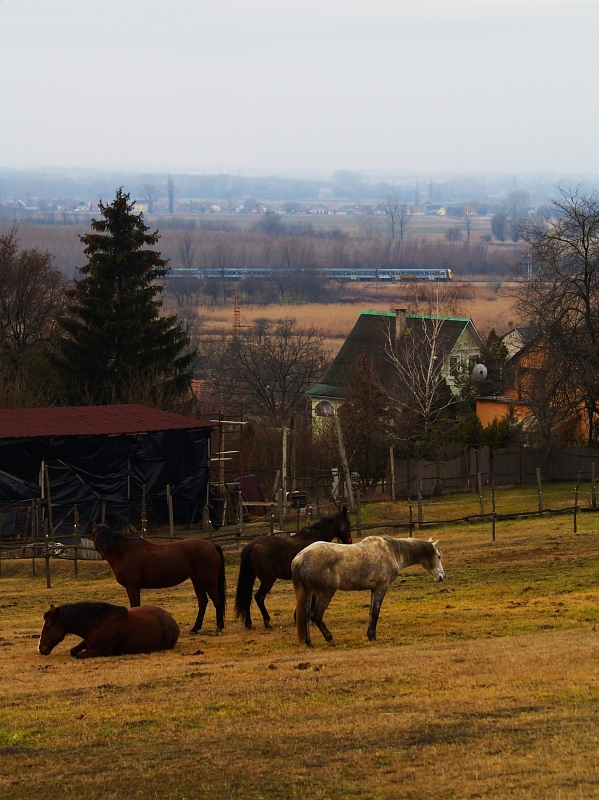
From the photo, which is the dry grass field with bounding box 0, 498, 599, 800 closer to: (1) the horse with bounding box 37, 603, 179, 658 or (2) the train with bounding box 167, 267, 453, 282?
(1) the horse with bounding box 37, 603, 179, 658

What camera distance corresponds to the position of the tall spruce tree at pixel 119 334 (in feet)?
141

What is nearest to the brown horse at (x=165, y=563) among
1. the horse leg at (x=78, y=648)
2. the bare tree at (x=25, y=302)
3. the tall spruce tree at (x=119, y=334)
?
the horse leg at (x=78, y=648)

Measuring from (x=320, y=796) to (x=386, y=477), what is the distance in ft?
104

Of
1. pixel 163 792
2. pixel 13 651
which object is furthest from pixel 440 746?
pixel 13 651

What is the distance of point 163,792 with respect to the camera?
7527 mm

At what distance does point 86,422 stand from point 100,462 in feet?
4.75

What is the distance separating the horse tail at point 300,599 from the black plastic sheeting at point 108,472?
15.4 meters

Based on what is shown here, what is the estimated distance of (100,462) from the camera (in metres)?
29.5

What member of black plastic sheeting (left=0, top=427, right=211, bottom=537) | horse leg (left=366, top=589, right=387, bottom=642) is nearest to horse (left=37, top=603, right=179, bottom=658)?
horse leg (left=366, top=589, right=387, bottom=642)

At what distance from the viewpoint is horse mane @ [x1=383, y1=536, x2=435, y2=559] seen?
13.6 metres

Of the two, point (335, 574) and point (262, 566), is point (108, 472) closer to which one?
point (262, 566)

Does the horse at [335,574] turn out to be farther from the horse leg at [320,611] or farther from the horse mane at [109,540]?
the horse mane at [109,540]

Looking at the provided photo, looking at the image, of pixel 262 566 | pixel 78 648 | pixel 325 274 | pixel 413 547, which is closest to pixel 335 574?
pixel 413 547

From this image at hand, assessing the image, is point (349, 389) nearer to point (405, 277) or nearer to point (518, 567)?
point (518, 567)
